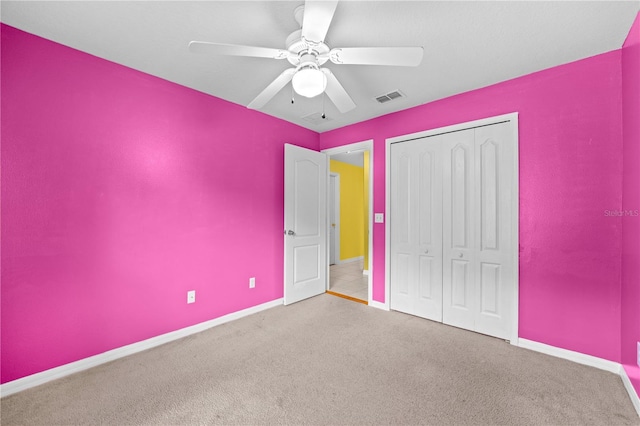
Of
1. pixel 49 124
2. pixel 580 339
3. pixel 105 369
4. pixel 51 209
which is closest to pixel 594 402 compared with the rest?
pixel 580 339

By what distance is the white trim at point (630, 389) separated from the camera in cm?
166

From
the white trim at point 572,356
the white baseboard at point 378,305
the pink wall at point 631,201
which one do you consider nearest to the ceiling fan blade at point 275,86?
the pink wall at point 631,201

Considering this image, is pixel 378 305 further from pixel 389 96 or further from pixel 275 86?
pixel 275 86

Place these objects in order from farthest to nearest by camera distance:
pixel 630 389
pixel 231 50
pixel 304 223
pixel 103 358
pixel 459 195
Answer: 1. pixel 304 223
2. pixel 459 195
3. pixel 103 358
4. pixel 630 389
5. pixel 231 50

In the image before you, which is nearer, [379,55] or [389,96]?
[379,55]

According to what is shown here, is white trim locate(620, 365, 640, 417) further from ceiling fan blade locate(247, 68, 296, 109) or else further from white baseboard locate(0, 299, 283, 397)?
white baseboard locate(0, 299, 283, 397)

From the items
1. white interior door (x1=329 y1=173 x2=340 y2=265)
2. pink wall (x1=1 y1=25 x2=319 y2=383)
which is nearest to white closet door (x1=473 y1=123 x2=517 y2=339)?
pink wall (x1=1 y1=25 x2=319 y2=383)

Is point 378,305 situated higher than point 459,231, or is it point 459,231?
point 459,231

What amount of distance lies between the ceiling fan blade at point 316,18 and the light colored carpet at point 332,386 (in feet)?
7.05

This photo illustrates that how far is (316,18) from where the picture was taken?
1.27 meters

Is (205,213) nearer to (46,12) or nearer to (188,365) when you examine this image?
(188,365)

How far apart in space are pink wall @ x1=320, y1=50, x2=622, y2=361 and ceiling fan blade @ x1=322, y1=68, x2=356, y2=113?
1607 mm

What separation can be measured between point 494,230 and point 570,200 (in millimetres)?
604

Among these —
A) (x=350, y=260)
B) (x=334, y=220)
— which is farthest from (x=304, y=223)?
(x=350, y=260)
